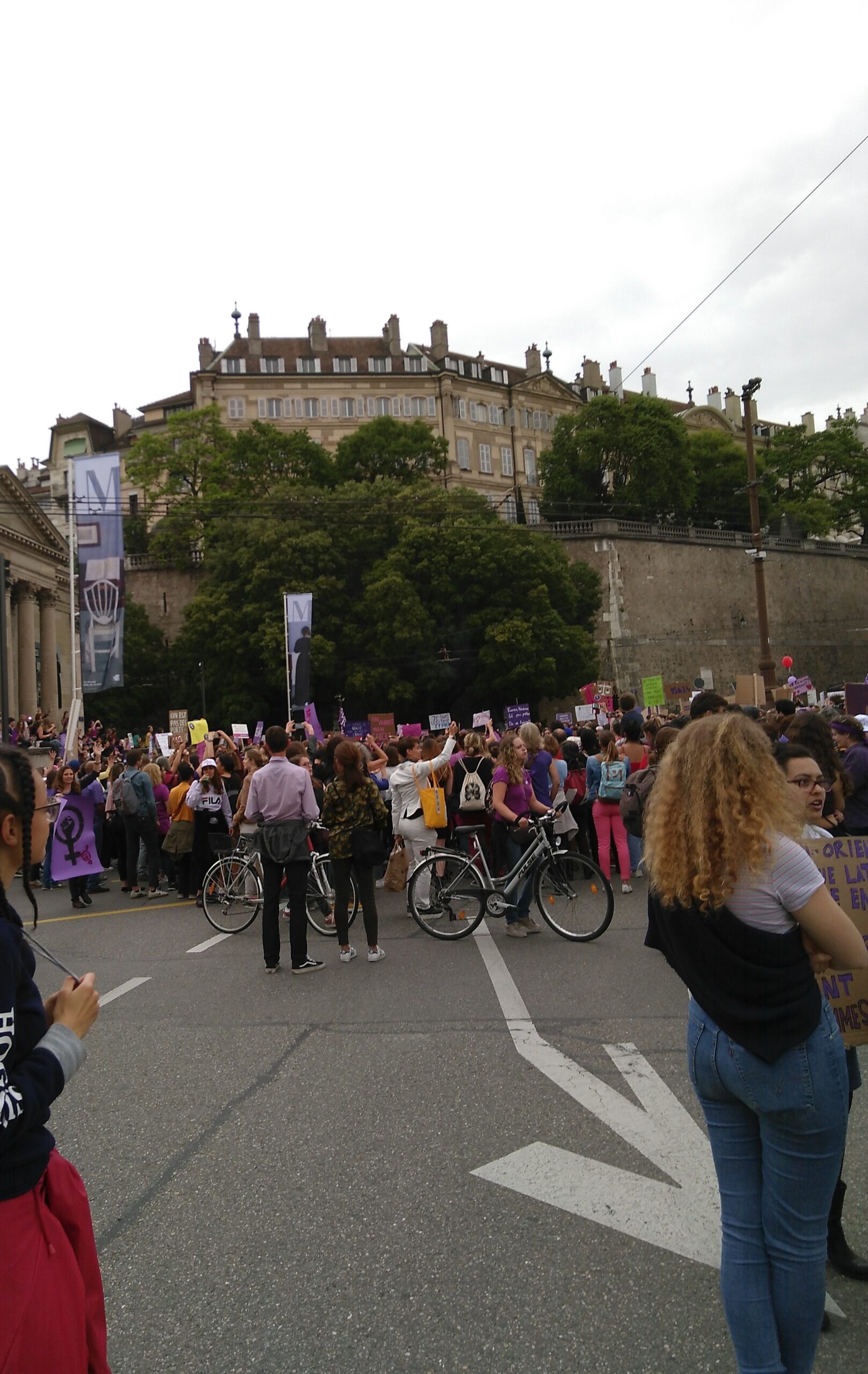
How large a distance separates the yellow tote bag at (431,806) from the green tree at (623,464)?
2000 inches

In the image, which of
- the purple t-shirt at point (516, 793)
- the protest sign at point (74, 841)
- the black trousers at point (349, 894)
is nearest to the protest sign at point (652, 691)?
the protest sign at point (74, 841)

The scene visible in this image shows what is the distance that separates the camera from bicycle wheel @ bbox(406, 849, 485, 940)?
10000mm

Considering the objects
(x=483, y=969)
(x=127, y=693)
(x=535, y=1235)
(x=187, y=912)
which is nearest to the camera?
(x=535, y=1235)

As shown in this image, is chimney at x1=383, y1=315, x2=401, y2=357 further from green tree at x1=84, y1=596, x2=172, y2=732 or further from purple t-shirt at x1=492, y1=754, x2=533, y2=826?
purple t-shirt at x1=492, y1=754, x2=533, y2=826

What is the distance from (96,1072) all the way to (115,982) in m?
2.74

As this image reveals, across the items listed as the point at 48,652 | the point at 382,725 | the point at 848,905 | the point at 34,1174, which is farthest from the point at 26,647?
the point at 34,1174

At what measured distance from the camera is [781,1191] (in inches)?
103

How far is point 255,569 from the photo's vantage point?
4647cm

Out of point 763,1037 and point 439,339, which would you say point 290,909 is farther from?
point 439,339

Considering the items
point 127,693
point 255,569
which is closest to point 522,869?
point 255,569

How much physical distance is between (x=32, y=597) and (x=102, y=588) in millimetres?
40195

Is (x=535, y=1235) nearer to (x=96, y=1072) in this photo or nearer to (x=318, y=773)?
(x=96, y=1072)

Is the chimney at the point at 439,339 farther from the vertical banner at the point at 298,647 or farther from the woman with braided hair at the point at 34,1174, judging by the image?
the woman with braided hair at the point at 34,1174

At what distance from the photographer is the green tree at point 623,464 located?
61375 millimetres
